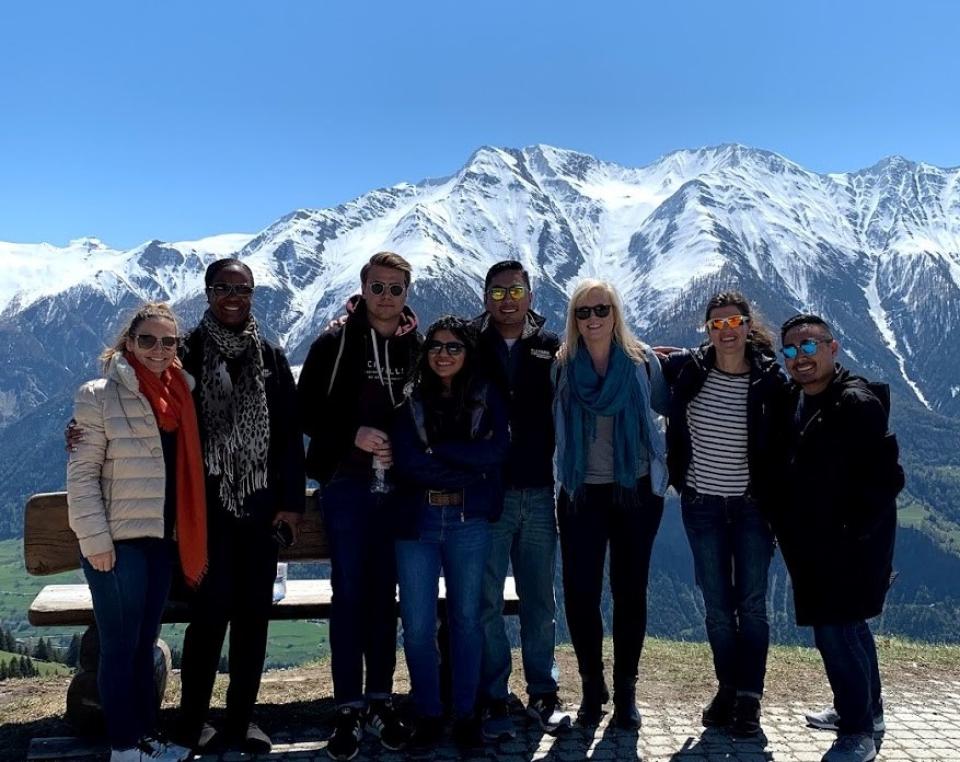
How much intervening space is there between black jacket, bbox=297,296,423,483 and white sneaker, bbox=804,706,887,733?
4.70 meters

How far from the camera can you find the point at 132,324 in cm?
621

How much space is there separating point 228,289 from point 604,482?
11.7 ft

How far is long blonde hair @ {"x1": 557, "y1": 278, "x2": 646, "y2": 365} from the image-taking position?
23.4 feet

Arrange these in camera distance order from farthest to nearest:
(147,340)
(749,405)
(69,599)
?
(69,599)
(749,405)
(147,340)

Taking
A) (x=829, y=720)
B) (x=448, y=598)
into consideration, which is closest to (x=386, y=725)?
(x=448, y=598)

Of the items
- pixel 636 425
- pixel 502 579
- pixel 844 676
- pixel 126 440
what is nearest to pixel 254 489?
pixel 126 440

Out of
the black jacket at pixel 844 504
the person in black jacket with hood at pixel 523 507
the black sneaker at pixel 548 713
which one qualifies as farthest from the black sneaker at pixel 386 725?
the black jacket at pixel 844 504

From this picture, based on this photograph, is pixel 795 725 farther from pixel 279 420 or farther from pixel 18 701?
pixel 18 701

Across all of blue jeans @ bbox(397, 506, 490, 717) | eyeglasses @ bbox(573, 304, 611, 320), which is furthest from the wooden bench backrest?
eyeglasses @ bbox(573, 304, 611, 320)

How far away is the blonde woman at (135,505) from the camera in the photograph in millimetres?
5953

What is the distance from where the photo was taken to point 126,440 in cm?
605

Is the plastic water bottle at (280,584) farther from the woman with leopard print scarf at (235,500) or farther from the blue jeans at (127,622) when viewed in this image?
the blue jeans at (127,622)

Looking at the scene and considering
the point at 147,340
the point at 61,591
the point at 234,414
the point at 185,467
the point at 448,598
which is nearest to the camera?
Result: the point at 147,340

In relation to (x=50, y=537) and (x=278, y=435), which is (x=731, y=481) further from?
(x=50, y=537)
